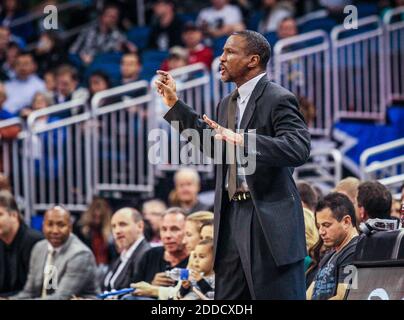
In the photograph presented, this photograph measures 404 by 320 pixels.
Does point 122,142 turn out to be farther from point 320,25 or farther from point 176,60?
point 320,25

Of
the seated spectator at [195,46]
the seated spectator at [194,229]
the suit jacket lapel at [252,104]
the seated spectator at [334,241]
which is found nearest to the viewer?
the suit jacket lapel at [252,104]

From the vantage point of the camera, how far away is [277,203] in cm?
591

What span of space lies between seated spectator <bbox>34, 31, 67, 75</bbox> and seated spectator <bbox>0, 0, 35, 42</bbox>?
1.24 meters

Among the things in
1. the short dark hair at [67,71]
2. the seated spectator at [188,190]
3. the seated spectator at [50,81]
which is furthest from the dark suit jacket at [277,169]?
the seated spectator at [50,81]

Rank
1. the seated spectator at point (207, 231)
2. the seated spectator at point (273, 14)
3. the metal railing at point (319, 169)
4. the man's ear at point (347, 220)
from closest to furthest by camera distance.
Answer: the man's ear at point (347, 220)
the seated spectator at point (207, 231)
the metal railing at point (319, 169)
the seated spectator at point (273, 14)

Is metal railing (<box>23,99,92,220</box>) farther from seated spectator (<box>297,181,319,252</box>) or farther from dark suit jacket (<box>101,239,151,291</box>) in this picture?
seated spectator (<box>297,181,319,252</box>)

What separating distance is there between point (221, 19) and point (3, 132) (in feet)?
11.8

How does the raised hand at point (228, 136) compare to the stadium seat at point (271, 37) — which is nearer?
the raised hand at point (228, 136)

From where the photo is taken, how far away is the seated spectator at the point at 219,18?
14.0 metres

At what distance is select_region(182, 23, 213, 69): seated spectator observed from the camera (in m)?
12.8

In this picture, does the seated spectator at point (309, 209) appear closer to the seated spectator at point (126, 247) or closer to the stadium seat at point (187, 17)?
the seated spectator at point (126, 247)

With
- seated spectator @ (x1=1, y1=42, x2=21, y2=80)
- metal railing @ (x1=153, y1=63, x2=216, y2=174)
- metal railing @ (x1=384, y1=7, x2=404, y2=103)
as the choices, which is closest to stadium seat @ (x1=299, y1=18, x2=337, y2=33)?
metal railing @ (x1=384, y1=7, x2=404, y2=103)

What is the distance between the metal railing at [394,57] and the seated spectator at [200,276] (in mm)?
5019
